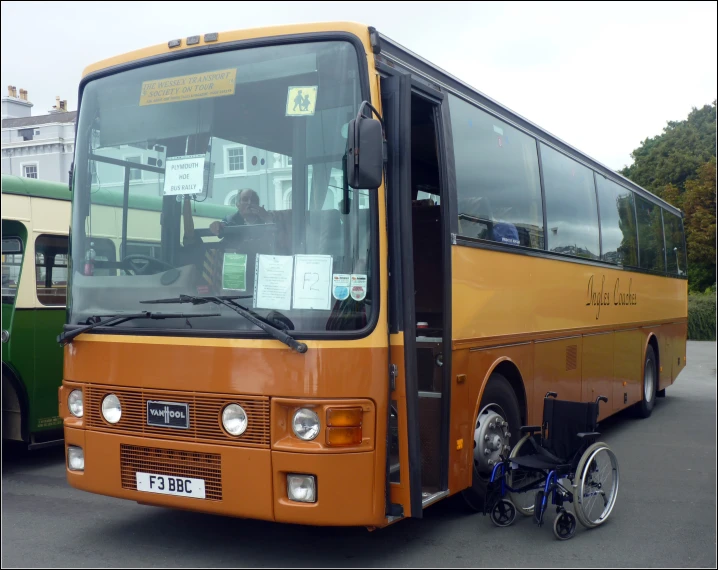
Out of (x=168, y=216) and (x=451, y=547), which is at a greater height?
(x=168, y=216)

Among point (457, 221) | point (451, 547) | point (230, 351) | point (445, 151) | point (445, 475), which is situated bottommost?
point (451, 547)

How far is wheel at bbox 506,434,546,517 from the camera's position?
6.42m

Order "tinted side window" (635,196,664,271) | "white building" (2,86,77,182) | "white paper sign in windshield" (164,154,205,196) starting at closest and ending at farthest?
"white paper sign in windshield" (164,154,205,196), "tinted side window" (635,196,664,271), "white building" (2,86,77,182)

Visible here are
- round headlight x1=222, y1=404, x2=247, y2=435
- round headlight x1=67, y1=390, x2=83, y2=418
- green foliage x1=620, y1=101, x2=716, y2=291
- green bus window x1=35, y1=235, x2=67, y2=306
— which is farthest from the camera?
green foliage x1=620, y1=101, x2=716, y2=291

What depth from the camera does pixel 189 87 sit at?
5680 millimetres

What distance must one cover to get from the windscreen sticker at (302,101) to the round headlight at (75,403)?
247 centimetres

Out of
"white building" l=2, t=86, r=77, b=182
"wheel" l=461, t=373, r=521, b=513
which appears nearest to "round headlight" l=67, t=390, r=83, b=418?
"wheel" l=461, t=373, r=521, b=513

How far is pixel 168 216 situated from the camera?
554cm

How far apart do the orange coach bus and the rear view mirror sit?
12 mm

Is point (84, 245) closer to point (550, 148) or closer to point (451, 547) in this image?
point (451, 547)

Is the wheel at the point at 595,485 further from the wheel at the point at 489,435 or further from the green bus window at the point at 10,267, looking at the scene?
the green bus window at the point at 10,267

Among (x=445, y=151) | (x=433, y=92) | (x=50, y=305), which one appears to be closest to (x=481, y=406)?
(x=445, y=151)

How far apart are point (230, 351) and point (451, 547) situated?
7.16 feet

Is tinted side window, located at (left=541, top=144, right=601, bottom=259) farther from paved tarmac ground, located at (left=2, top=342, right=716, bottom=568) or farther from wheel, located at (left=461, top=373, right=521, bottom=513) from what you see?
paved tarmac ground, located at (left=2, top=342, right=716, bottom=568)
